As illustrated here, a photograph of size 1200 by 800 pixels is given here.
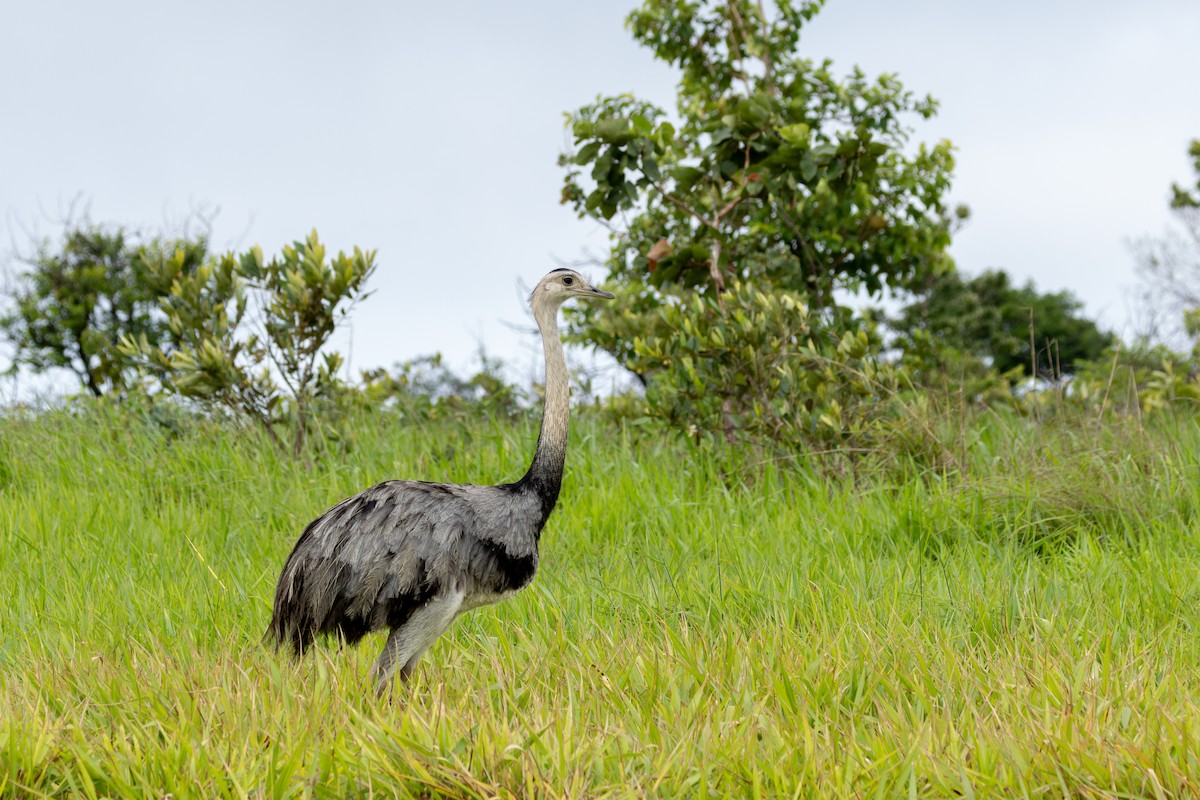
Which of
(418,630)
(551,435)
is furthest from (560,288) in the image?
(418,630)

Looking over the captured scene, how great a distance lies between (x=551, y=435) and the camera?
4.93 metres

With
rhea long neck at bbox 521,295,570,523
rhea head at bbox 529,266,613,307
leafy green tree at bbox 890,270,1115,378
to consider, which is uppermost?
leafy green tree at bbox 890,270,1115,378

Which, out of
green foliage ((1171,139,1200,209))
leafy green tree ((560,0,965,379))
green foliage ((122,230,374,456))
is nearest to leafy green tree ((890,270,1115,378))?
green foliage ((1171,139,1200,209))

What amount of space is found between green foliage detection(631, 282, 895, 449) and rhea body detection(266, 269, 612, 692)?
3.39 m

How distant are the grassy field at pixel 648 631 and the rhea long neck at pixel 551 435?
0.56m

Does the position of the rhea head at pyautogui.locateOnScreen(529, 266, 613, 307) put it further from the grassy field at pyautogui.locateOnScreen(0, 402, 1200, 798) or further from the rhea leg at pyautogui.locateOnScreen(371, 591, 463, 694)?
the rhea leg at pyautogui.locateOnScreen(371, 591, 463, 694)

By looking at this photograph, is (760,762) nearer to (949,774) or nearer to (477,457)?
(949,774)

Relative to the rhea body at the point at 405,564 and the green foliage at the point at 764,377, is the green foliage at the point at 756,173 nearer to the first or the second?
the green foliage at the point at 764,377

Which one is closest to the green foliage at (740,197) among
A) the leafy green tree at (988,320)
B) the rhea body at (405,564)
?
the rhea body at (405,564)

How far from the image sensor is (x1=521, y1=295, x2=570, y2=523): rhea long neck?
4883 mm

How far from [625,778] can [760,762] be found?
41 centimetres

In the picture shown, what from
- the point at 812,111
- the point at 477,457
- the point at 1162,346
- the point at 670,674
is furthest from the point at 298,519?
the point at 1162,346

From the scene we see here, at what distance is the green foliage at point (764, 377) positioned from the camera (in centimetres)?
783

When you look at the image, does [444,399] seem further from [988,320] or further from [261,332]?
[988,320]
